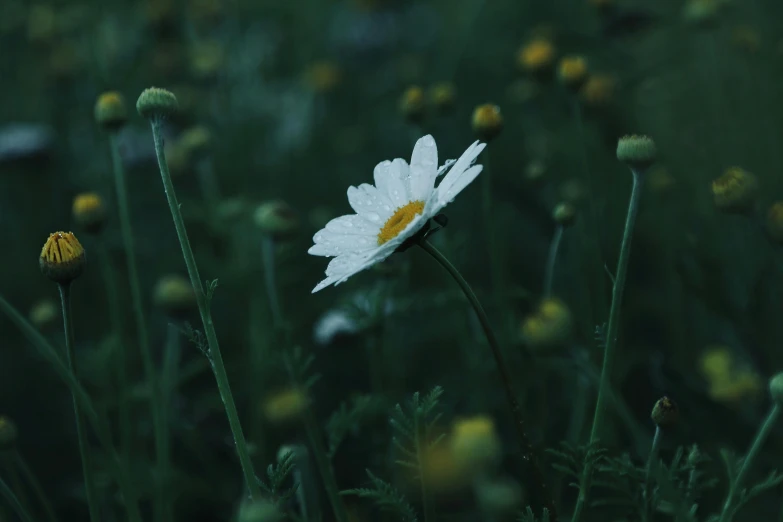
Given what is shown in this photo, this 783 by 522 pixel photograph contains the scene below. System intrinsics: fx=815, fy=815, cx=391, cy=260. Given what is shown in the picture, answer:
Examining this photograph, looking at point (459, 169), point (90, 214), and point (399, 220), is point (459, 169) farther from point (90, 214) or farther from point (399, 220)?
point (90, 214)

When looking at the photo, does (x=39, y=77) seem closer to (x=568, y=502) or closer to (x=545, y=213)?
(x=545, y=213)

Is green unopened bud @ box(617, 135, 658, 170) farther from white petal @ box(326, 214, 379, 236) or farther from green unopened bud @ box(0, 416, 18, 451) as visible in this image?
green unopened bud @ box(0, 416, 18, 451)

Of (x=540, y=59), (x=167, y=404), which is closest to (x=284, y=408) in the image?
(x=167, y=404)

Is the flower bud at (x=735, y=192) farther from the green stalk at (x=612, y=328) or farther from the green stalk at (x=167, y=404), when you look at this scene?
the green stalk at (x=167, y=404)

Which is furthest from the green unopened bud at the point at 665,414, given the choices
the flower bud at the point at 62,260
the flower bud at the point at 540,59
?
the flower bud at the point at 540,59

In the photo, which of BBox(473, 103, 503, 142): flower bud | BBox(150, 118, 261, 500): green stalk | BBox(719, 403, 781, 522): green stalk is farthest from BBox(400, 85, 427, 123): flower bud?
BBox(719, 403, 781, 522): green stalk

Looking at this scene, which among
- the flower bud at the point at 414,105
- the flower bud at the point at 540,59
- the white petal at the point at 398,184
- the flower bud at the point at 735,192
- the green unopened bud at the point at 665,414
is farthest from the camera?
the flower bud at the point at 540,59
